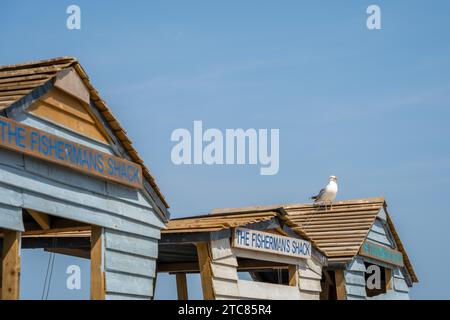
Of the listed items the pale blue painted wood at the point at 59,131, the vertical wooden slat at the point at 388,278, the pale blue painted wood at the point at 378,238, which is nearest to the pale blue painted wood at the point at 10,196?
the pale blue painted wood at the point at 59,131

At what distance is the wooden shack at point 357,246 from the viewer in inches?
848

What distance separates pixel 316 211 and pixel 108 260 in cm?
1130

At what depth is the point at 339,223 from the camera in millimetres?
23078

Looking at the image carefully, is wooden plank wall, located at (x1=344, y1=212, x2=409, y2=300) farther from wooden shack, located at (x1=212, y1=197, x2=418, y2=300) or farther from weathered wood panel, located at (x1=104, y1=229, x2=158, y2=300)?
weathered wood panel, located at (x1=104, y1=229, x2=158, y2=300)

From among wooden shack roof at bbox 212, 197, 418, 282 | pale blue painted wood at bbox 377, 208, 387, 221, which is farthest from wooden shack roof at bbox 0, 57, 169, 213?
pale blue painted wood at bbox 377, 208, 387, 221

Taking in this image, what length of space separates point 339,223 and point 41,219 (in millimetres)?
10945

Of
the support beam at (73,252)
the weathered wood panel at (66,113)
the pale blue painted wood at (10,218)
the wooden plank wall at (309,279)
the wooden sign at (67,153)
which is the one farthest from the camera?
the wooden plank wall at (309,279)

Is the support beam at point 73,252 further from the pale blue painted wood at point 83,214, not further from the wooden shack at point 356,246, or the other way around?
the wooden shack at point 356,246

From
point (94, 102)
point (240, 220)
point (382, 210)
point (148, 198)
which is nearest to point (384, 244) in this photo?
point (382, 210)

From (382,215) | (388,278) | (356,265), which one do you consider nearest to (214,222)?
(356,265)

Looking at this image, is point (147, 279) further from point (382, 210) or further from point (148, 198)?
point (382, 210)

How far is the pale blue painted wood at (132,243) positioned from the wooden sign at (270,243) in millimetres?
2320
